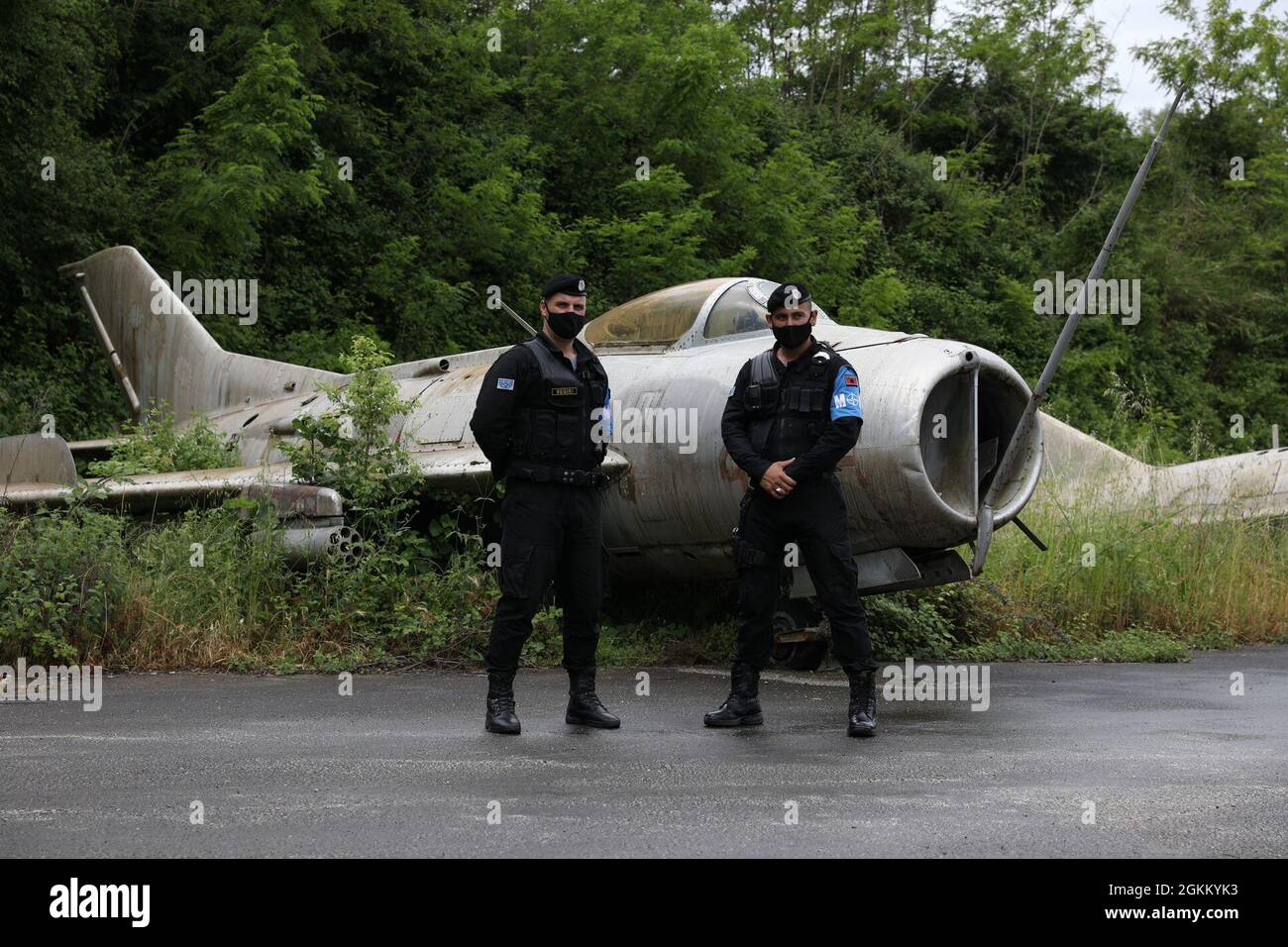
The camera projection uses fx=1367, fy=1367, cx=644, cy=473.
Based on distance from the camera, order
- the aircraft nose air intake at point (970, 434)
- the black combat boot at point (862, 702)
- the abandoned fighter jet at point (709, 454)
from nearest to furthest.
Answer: the black combat boot at point (862, 702) < the abandoned fighter jet at point (709, 454) < the aircraft nose air intake at point (970, 434)

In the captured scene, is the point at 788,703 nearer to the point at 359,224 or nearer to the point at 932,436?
the point at 932,436

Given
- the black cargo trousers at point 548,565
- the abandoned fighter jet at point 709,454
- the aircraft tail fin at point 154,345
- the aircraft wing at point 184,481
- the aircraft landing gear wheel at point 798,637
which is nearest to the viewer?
the black cargo trousers at point 548,565

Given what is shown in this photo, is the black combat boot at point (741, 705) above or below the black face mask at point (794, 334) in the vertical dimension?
below

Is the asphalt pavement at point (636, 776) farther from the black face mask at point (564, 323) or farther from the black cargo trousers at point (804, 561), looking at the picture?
the black face mask at point (564, 323)

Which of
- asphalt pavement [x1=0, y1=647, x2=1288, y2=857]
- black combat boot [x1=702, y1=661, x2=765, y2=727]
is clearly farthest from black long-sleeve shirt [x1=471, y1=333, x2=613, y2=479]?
black combat boot [x1=702, y1=661, x2=765, y2=727]

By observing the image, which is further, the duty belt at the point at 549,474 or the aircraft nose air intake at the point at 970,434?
the aircraft nose air intake at the point at 970,434

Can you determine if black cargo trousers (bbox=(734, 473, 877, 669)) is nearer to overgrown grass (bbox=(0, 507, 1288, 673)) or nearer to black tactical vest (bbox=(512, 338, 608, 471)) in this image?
black tactical vest (bbox=(512, 338, 608, 471))

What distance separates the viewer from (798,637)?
28.2 feet

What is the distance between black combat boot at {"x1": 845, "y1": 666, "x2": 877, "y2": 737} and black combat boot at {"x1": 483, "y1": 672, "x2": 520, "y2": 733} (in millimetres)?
1550

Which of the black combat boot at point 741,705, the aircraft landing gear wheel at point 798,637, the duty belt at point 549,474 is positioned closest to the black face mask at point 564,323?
the duty belt at point 549,474

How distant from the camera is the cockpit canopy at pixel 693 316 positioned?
9.43 meters

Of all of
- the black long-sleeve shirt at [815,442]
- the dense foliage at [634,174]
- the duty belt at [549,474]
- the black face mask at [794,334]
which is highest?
the dense foliage at [634,174]

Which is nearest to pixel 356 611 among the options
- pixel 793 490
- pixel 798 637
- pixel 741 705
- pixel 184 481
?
pixel 184 481

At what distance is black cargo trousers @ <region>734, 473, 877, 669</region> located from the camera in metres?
6.52
